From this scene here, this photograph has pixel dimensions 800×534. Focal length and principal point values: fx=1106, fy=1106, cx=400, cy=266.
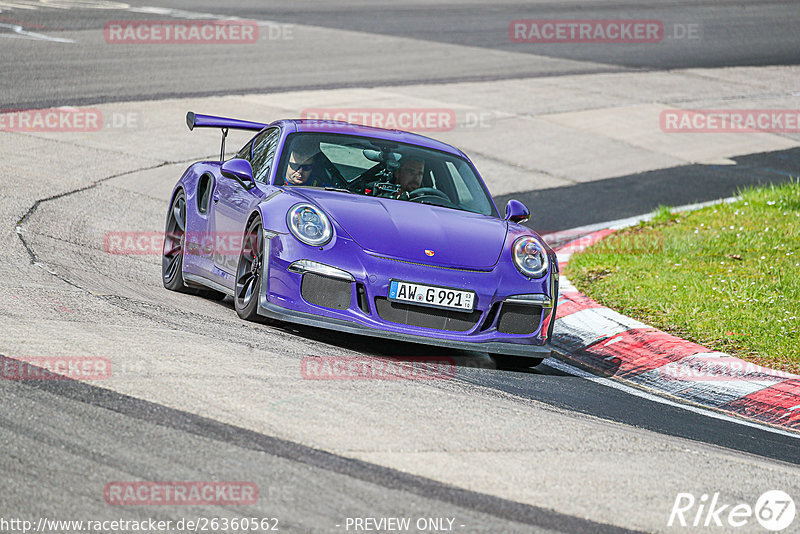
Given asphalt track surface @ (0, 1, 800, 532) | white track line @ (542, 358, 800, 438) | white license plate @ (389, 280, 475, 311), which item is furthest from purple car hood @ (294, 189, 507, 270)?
white track line @ (542, 358, 800, 438)

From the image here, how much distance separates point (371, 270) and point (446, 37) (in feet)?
60.4

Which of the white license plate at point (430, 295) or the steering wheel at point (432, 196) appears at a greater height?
the steering wheel at point (432, 196)

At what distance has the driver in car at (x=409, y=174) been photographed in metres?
7.43

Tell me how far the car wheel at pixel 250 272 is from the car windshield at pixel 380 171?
1.98 ft

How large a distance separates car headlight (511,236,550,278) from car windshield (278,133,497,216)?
75cm

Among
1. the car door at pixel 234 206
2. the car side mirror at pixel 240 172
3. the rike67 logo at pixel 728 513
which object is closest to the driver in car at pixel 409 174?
the car door at pixel 234 206

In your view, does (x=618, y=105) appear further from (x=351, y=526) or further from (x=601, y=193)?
(x=351, y=526)

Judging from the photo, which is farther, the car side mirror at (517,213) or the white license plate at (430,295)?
the car side mirror at (517,213)

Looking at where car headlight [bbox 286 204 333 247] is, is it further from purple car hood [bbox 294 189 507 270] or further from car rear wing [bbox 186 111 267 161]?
car rear wing [bbox 186 111 267 161]

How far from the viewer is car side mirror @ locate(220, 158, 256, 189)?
7.09 m

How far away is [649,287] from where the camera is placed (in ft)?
28.5

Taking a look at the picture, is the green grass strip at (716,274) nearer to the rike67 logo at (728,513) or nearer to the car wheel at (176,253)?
the rike67 logo at (728,513)

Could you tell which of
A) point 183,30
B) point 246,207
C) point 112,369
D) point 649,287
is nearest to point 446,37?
point 183,30

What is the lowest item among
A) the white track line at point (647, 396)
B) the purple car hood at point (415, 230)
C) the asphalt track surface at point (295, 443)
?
the white track line at point (647, 396)
